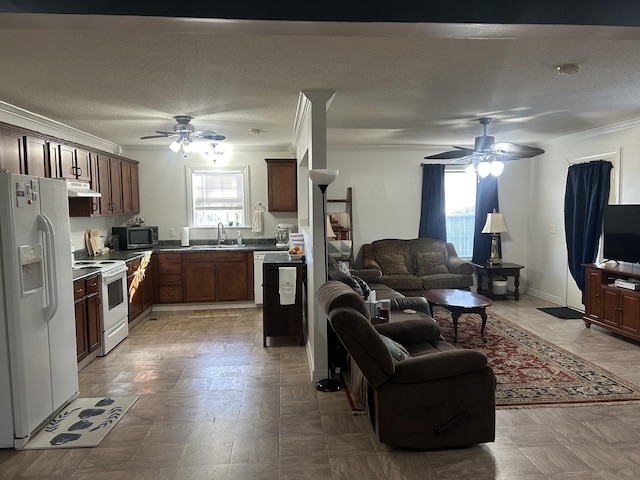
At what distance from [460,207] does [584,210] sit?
74.6 inches

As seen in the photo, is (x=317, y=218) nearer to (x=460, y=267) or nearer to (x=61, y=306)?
(x=61, y=306)

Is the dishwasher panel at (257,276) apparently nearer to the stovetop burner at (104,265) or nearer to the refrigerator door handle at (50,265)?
the stovetop burner at (104,265)

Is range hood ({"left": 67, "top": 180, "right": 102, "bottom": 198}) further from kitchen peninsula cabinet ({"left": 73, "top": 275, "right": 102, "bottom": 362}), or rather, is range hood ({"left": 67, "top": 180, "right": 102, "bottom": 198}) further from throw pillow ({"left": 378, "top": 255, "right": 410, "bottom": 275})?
throw pillow ({"left": 378, "top": 255, "right": 410, "bottom": 275})

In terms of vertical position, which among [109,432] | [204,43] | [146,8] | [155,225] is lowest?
[109,432]

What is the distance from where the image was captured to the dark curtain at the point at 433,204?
714 cm

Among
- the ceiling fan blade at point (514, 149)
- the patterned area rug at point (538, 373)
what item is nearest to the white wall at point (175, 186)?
the ceiling fan blade at point (514, 149)

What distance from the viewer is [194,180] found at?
7.13 m

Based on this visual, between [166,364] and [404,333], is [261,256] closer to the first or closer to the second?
[166,364]

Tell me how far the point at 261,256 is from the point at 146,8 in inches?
194

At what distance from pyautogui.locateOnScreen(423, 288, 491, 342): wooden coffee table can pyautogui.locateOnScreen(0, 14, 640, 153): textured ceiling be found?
2005 millimetres

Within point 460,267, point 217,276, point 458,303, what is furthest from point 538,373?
point 217,276

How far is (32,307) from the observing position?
294 centimetres

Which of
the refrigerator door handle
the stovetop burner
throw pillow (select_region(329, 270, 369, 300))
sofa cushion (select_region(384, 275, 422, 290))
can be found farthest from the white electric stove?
sofa cushion (select_region(384, 275, 422, 290))

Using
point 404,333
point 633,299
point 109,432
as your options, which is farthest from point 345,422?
point 633,299
